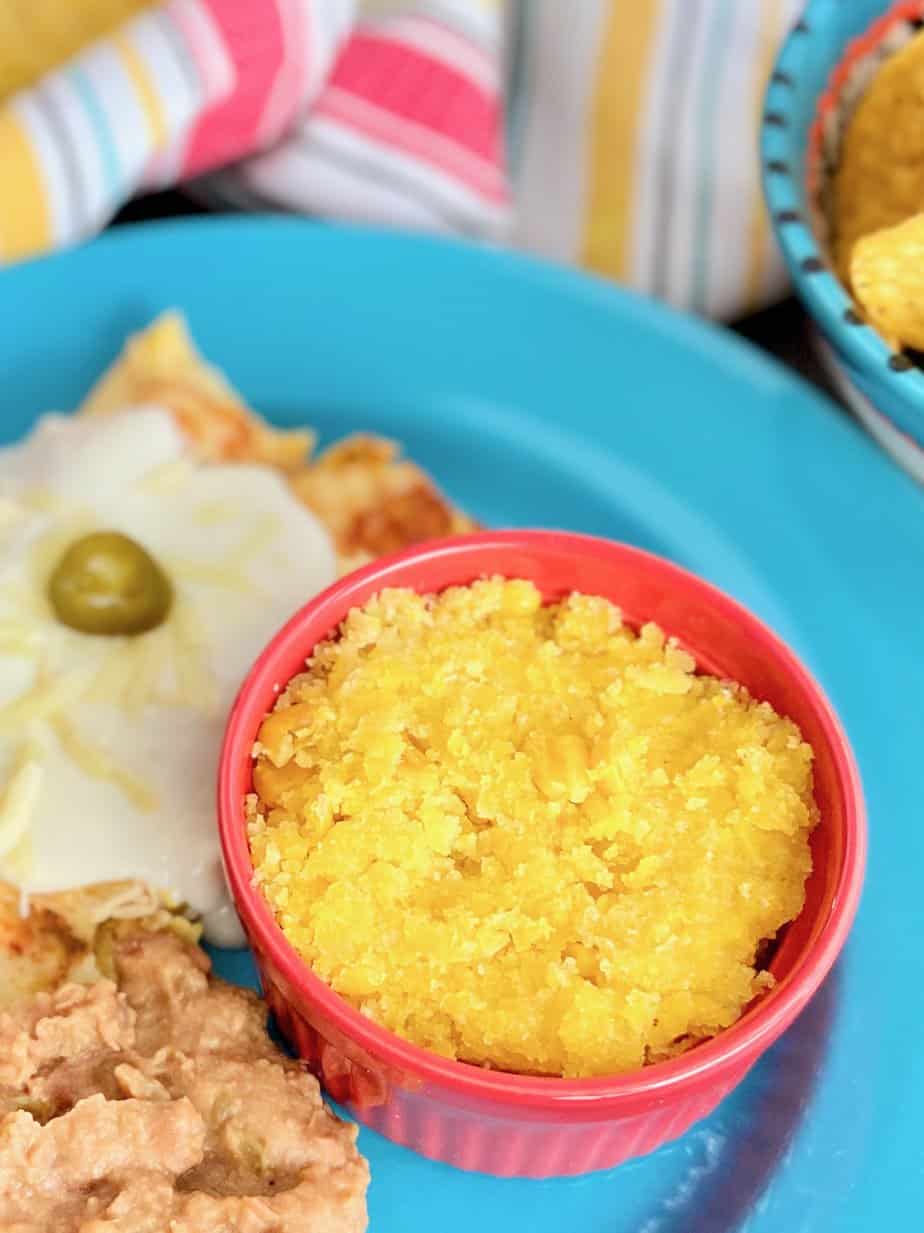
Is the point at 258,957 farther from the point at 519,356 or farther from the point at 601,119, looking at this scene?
the point at 601,119

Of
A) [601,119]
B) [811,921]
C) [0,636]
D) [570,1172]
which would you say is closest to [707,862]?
[811,921]

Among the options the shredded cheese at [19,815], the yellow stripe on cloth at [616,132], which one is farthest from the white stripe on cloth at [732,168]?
the shredded cheese at [19,815]

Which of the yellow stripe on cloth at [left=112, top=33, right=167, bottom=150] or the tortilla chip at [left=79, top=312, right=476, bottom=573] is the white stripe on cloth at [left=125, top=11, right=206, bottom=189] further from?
the tortilla chip at [left=79, top=312, right=476, bottom=573]

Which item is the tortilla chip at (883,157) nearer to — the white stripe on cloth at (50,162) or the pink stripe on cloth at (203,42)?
the pink stripe on cloth at (203,42)

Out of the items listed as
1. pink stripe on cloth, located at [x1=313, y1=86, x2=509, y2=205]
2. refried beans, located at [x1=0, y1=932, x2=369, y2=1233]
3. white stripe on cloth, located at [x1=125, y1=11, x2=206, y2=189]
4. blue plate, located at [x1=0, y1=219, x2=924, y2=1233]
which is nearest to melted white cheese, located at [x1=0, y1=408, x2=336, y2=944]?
refried beans, located at [x1=0, y1=932, x2=369, y2=1233]

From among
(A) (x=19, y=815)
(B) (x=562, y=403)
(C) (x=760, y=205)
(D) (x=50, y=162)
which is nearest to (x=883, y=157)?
(B) (x=562, y=403)
